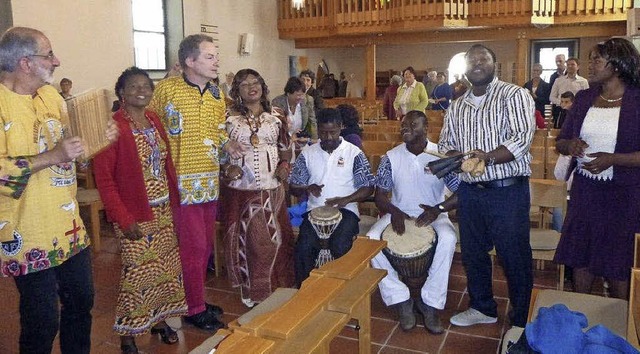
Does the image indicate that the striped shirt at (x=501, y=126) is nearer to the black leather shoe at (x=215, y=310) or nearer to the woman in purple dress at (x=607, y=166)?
the woman in purple dress at (x=607, y=166)

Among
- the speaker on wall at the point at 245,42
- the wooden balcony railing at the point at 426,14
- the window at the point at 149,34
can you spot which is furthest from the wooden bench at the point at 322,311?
the speaker on wall at the point at 245,42

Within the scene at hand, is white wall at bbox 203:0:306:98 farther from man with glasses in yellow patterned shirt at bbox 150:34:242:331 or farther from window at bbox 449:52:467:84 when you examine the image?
man with glasses in yellow patterned shirt at bbox 150:34:242:331

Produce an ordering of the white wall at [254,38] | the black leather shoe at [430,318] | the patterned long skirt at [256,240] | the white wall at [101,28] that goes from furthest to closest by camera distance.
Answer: the white wall at [254,38] → the white wall at [101,28] → the patterned long skirt at [256,240] → the black leather shoe at [430,318]

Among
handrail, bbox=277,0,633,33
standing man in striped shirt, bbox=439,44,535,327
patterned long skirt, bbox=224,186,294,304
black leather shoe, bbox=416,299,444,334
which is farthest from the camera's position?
handrail, bbox=277,0,633,33

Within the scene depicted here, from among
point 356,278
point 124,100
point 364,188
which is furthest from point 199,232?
point 356,278

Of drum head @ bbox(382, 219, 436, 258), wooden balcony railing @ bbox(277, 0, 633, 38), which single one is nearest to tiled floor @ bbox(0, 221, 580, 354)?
drum head @ bbox(382, 219, 436, 258)

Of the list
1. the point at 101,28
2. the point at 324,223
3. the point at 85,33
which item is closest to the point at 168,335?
the point at 324,223

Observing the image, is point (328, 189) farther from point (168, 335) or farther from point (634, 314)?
point (634, 314)

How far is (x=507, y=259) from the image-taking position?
3.16 metres

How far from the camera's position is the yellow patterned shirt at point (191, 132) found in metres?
3.20

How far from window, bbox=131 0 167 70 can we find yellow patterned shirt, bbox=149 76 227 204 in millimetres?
7576

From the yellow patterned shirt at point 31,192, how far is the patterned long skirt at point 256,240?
145 cm

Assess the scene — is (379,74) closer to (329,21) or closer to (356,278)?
(329,21)

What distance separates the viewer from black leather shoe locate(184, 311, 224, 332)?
3.44 metres
